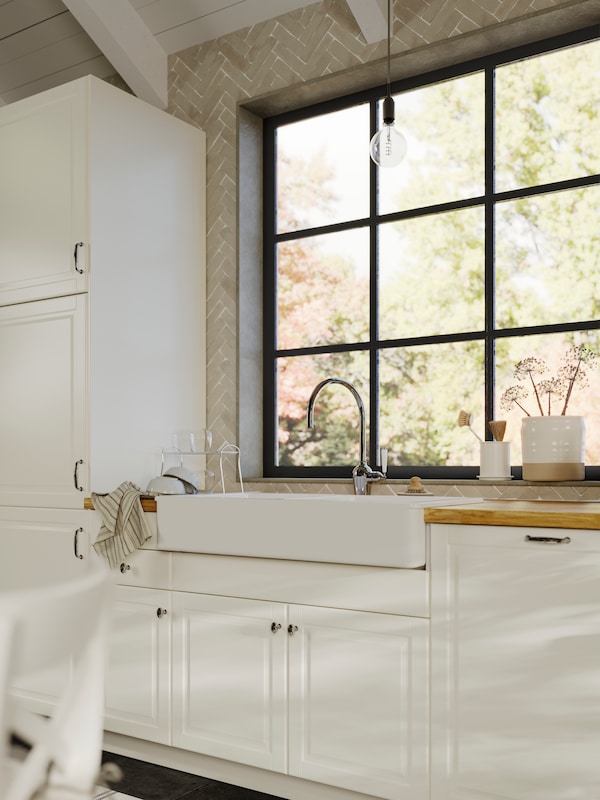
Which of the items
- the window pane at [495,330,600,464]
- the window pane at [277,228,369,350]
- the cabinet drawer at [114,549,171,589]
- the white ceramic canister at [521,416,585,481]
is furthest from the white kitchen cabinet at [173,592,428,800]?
the window pane at [277,228,369,350]

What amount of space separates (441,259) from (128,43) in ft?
8.47

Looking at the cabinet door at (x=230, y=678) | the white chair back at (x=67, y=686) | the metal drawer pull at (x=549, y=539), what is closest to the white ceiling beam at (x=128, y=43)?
the cabinet door at (x=230, y=678)

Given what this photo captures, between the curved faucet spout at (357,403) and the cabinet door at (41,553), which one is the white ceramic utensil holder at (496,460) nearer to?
the curved faucet spout at (357,403)

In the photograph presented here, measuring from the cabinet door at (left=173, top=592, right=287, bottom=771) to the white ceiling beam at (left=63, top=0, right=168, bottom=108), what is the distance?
2.22 metres

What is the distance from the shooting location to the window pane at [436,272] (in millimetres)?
5430

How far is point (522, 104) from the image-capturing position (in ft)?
16.3

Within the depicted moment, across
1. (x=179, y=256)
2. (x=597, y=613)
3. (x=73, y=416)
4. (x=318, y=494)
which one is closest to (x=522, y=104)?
(x=179, y=256)

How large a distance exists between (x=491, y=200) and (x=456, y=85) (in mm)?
3024

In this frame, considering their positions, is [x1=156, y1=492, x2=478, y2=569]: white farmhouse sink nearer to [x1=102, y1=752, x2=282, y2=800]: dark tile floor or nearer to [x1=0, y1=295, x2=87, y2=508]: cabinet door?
[x1=0, y1=295, x2=87, y2=508]: cabinet door

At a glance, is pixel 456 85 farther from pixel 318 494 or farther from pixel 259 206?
pixel 318 494

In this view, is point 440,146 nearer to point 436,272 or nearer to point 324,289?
point 436,272

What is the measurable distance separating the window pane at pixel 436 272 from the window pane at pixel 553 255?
404mm

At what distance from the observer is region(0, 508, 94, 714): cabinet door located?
3.01m

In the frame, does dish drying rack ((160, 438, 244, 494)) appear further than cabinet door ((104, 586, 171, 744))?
Yes
